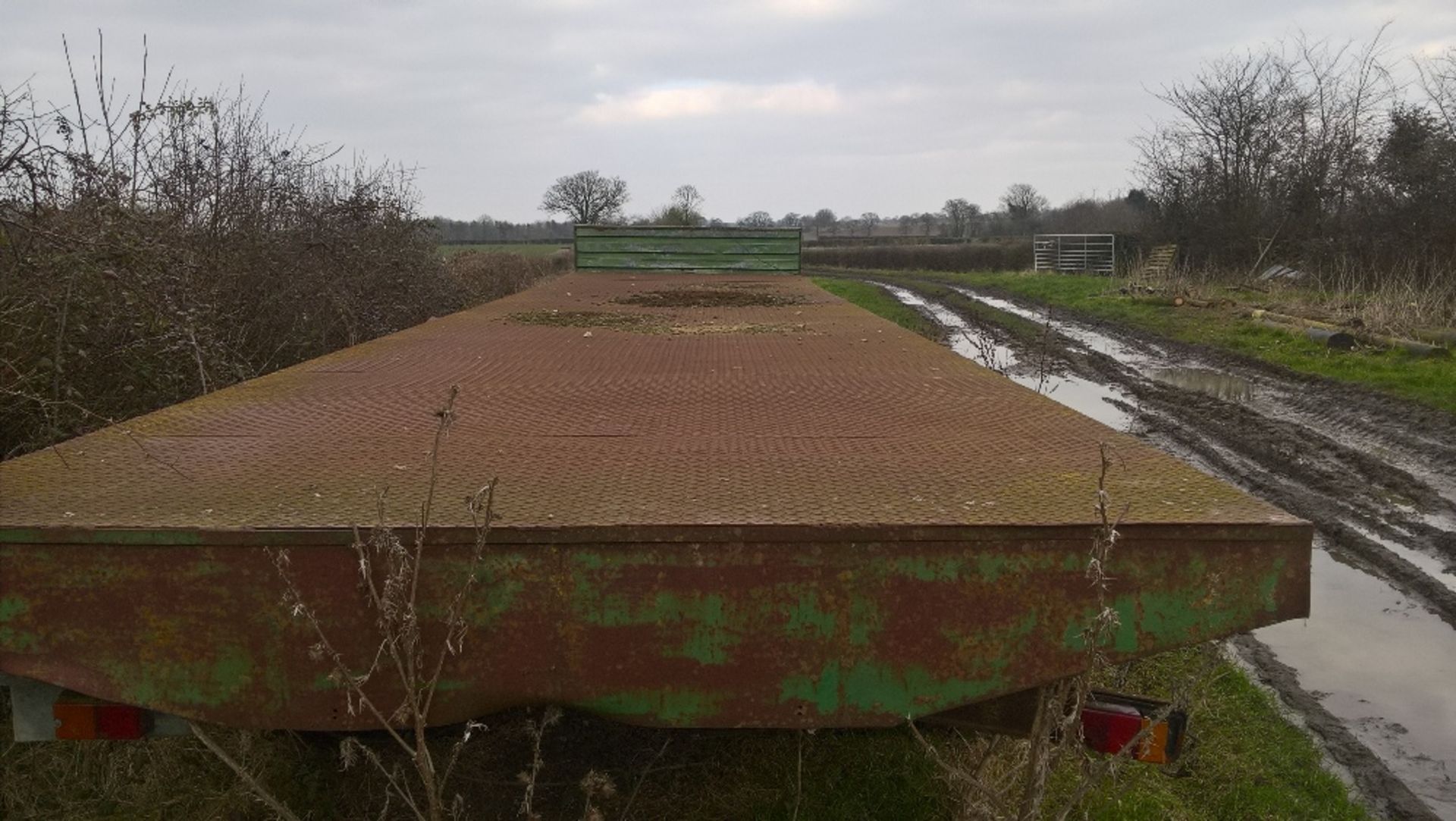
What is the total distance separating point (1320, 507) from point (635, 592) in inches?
233

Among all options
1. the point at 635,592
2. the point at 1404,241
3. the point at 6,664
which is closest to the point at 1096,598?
the point at 635,592

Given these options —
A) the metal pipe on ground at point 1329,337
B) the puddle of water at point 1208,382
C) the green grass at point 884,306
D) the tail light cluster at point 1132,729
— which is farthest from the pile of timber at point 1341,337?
the tail light cluster at point 1132,729

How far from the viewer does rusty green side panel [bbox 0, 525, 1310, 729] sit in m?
1.26

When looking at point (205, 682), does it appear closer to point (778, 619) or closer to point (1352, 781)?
point (778, 619)

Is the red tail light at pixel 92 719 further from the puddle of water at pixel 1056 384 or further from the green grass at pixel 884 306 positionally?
the green grass at pixel 884 306

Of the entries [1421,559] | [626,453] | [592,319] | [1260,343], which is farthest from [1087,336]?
[626,453]

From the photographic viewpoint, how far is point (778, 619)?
128 cm

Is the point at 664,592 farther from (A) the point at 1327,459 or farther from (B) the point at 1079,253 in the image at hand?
(B) the point at 1079,253

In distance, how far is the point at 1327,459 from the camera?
7160 millimetres

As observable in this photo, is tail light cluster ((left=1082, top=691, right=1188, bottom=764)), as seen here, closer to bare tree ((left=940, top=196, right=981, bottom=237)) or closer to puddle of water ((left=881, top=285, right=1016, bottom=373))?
puddle of water ((left=881, top=285, right=1016, bottom=373))

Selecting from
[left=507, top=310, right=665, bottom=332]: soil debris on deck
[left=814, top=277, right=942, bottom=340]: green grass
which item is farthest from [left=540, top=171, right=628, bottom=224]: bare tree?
[left=507, top=310, right=665, bottom=332]: soil debris on deck

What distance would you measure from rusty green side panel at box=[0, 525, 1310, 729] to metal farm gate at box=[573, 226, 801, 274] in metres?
9.62

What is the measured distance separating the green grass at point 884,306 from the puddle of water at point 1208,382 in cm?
259

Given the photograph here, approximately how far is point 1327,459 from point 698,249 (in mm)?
6120
